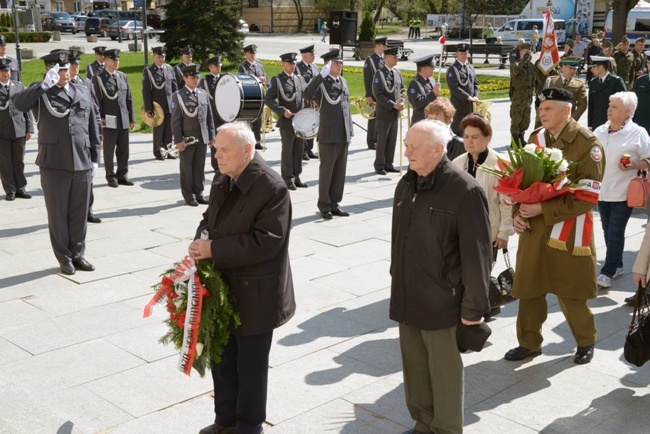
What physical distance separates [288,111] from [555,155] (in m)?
7.47

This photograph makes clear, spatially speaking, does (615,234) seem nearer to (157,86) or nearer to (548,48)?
(548,48)

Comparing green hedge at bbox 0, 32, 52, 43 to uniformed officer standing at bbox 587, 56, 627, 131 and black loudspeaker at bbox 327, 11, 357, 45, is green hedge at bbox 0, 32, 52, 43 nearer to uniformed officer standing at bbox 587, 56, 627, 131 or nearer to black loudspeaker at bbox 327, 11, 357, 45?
black loudspeaker at bbox 327, 11, 357, 45

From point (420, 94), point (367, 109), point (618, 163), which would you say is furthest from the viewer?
point (367, 109)

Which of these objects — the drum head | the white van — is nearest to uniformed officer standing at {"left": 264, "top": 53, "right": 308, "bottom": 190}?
the drum head

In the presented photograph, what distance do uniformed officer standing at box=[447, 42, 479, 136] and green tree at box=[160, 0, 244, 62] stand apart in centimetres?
1749

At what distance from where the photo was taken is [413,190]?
4680 millimetres

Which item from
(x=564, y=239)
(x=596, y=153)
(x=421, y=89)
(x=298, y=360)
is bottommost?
(x=298, y=360)

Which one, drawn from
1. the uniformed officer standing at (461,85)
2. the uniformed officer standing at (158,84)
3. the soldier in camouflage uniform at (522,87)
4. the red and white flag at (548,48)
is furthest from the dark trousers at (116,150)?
the soldier in camouflage uniform at (522,87)

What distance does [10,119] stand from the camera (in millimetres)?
11656

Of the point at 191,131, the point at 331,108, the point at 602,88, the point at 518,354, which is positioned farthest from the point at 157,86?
the point at 518,354

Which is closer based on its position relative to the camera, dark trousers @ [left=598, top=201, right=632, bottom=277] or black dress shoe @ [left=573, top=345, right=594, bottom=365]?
black dress shoe @ [left=573, top=345, right=594, bottom=365]

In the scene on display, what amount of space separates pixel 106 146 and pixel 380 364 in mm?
7967

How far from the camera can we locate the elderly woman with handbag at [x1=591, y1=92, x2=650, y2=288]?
24.7 ft

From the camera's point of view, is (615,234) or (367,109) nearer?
(615,234)
